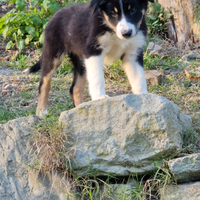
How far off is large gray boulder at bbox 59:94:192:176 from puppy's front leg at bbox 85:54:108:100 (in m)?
0.30

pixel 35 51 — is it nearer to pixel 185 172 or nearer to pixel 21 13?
pixel 21 13

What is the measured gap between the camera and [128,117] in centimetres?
290

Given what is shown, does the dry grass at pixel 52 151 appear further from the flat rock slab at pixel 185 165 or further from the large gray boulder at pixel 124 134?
the flat rock slab at pixel 185 165

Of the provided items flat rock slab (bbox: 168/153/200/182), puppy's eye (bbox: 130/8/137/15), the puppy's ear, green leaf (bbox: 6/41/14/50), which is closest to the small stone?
puppy's eye (bbox: 130/8/137/15)

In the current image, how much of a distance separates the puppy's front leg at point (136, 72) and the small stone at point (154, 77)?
3.85ft

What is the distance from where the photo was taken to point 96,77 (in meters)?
3.28

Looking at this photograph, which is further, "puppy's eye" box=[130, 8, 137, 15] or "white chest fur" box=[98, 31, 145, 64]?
"white chest fur" box=[98, 31, 145, 64]

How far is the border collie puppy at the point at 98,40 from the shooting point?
10.4 ft

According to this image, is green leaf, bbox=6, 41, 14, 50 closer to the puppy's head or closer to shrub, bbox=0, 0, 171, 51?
shrub, bbox=0, 0, 171, 51

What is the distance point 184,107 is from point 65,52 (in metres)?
1.58

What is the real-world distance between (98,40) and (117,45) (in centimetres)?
24

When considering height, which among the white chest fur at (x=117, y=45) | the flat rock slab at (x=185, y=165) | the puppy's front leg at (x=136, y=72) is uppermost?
the white chest fur at (x=117, y=45)

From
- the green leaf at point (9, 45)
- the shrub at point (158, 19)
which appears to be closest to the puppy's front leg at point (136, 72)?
the shrub at point (158, 19)

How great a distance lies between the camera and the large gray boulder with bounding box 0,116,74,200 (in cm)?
297
